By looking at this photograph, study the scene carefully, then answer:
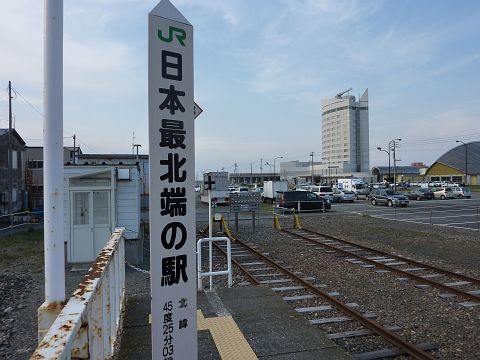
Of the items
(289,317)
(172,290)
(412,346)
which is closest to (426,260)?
(412,346)

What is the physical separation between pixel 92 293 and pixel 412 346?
14.1 ft

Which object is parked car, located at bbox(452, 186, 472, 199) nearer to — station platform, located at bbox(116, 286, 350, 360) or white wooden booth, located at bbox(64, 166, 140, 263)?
white wooden booth, located at bbox(64, 166, 140, 263)

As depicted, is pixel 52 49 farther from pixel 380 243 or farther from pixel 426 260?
pixel 380 243

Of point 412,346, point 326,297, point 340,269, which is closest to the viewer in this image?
point 412,346

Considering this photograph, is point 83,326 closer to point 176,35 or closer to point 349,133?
point 176,35

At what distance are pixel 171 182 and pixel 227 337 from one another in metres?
2.56

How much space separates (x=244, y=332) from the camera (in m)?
4.86

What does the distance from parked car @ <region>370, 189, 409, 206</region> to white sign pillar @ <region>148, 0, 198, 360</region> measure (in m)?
36.1

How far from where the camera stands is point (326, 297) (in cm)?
794

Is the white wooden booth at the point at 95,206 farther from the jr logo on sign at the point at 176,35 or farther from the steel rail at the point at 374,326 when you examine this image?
the jr logo on sign at the point at 176,35

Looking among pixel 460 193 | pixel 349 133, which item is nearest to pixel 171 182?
pixel 460 193

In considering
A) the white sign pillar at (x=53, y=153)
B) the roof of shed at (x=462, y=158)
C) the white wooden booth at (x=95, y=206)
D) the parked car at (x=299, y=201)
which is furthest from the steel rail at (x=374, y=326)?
the roof of shed at (x=462, y=158)

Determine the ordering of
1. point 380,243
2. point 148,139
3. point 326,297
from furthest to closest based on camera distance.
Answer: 1. point 380,243
2. point 326,297
3. point 148,139

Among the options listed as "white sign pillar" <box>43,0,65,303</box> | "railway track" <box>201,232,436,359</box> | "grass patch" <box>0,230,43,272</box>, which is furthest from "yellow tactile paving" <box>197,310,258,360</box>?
"grass patch" <box>0,230,43,272</box>
